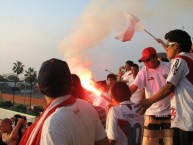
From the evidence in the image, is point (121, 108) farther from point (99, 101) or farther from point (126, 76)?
point (126, 76)

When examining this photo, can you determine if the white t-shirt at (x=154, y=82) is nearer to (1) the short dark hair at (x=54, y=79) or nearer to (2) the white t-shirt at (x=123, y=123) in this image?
(2) the white t-shirt at (x=123, y=123)

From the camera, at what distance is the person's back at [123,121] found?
4.86 m

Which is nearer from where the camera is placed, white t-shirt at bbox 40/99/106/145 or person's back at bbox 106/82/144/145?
white t-shirt at bbox 40/99/106/145

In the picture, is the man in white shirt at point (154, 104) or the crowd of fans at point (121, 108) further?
the man in white shirt at point (154, 104)

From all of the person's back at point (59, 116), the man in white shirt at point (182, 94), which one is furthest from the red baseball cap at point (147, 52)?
the person's back at point (59, 116)

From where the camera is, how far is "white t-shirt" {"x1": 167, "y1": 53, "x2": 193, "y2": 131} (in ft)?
16.7

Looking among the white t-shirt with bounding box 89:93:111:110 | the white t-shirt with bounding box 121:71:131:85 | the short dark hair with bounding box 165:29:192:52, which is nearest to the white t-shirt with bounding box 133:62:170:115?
the white t-shirt with bounding box 89:93:111:110

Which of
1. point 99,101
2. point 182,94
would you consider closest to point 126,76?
point 99,101

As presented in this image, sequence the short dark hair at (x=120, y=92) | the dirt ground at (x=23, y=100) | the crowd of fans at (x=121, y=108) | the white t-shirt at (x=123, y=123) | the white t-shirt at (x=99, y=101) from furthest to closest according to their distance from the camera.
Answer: the dirt ground at (x=23, y=100) < the white t-shirt at (x=99, y=101) < the short dark hair at (x=120, y=92) < the white t-shirt at (x=123, y=123) < the crowd of fans at (x=121, y=108)

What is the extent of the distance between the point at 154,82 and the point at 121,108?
213cm

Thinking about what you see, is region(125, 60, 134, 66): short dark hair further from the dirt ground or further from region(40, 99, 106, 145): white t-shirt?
the dirt ground

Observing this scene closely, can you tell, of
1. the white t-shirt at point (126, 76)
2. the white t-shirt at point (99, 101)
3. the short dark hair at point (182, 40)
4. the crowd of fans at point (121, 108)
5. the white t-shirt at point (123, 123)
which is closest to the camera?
the crowd of fans at point (121, 108)

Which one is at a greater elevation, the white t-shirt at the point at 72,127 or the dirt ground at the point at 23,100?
the white t-shirt at the point at 72,127

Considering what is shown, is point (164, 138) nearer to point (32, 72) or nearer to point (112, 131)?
point (112, 131)
